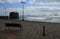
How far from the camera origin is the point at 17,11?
38344 mm

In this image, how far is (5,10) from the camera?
38.3 m

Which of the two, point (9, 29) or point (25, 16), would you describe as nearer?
point (9, 29)

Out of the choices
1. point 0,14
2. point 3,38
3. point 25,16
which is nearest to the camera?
point 3,38

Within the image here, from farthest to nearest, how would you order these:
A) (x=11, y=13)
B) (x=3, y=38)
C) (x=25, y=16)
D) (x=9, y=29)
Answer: (x=11, y=13) < (x=25, y=16) < (x=9, y=29) < (x=3, y=38)

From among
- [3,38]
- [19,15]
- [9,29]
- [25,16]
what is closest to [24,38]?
[3,38]

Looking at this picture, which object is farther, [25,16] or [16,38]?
[25,16]

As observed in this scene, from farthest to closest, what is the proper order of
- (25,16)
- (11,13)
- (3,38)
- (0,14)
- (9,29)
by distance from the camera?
(0,14)
(11,13)
(25,16)
(9,29)
(3,38)

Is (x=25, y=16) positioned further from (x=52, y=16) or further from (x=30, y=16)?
(x=52, y=16)

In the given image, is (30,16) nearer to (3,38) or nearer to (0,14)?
(0,14)

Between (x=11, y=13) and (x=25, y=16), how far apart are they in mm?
3905

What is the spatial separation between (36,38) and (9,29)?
13.6 feet

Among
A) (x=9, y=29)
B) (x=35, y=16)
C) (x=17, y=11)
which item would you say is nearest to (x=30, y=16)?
(x=35, y=16)

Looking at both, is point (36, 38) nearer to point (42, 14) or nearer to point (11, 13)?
point (42, 14)

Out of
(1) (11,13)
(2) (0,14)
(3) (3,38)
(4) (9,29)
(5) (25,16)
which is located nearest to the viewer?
(3) (3,38)
